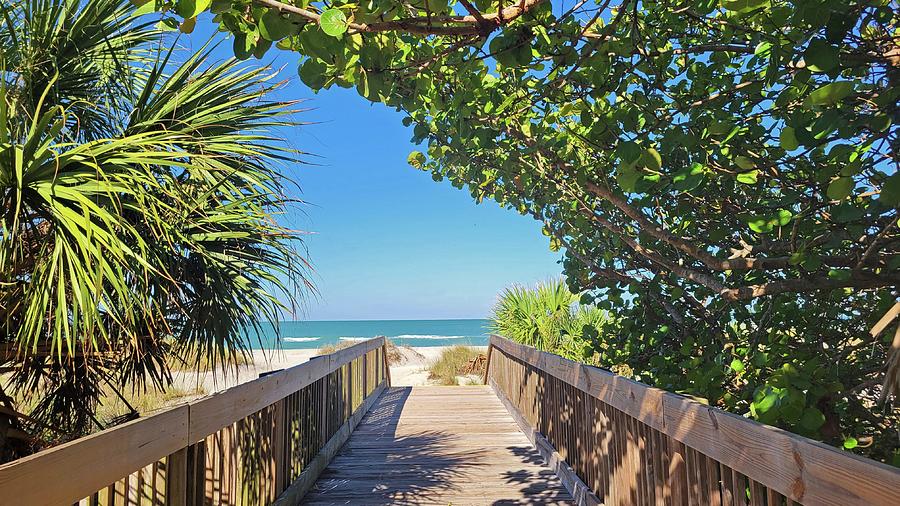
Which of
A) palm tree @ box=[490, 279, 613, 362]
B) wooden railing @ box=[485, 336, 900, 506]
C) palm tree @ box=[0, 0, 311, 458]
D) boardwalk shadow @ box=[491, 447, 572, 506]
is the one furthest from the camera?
palm tree @ box=[490, 279, 613, 362]

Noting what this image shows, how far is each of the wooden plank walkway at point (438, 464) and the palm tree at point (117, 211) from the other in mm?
1319

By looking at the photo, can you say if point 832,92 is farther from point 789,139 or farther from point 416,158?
point 416,158

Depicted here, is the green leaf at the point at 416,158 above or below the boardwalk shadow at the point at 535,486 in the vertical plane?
above

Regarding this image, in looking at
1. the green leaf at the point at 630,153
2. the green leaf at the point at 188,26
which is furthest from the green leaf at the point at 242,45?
the green leaf at the point at 630,153

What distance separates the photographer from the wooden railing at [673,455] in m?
1.26

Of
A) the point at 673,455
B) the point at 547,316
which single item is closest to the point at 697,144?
the point at 673,455

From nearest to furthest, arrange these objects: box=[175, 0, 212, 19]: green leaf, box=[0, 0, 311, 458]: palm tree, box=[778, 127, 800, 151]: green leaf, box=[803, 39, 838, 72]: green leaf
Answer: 1. box=[175, 0, 212, 19]: green leaf
2. box=[803, 39, 838, 72]: green leaf
3. box=[778, 127, 800, 151]: green leaf
4. box=[0, 0, 311, 458]: palm tree

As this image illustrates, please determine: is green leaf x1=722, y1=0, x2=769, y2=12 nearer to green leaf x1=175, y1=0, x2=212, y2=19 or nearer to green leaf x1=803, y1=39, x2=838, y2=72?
green leaf x1=803, y1=39, x2=838, y2=72

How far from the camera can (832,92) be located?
4.82ft

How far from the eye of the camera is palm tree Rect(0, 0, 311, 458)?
248 centimetres

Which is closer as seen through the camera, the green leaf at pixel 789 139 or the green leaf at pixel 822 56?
the green leaf at pixel 822 56

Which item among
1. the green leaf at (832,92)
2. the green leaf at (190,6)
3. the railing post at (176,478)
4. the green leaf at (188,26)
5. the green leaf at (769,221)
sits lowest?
the railing post at (176,478)

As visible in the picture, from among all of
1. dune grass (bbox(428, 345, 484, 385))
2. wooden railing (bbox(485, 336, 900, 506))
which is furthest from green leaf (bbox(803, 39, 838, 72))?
dune grass (bbox(428, 345, 484, 385))

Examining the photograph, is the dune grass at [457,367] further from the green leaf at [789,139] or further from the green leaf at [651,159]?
the green leaf at [789,139]
